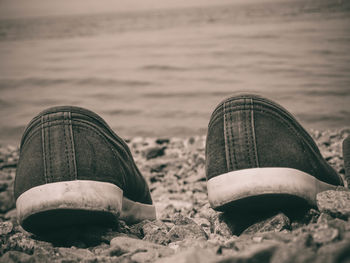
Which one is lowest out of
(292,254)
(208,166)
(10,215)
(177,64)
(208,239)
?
(10,215)

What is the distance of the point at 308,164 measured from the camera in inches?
43.7

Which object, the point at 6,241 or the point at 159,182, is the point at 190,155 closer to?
the point at 159,182

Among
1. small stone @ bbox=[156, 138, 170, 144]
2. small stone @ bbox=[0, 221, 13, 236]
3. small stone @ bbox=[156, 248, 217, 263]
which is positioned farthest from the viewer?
small stone @ bbox=[156, 138, 170, 144]

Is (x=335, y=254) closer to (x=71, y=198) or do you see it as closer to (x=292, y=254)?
(x=292, y=254)

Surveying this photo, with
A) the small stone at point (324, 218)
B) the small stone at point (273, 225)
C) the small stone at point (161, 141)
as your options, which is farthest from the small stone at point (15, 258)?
the small stone at point (161, 141)

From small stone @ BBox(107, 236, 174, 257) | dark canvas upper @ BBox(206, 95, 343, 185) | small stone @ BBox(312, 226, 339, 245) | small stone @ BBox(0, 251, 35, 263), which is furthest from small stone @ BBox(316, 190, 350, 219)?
small stone @ BBox(0, 251, 35, 263)

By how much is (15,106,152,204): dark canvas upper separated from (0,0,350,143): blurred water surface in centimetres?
246

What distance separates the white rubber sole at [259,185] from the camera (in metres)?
0.97

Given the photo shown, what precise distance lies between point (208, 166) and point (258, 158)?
16 centimetres

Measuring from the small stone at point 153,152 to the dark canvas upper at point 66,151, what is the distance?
1.66 meters

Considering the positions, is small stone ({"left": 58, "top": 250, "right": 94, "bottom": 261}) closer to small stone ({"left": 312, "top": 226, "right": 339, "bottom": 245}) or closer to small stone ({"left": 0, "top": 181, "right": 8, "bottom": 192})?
small stone ({"left": 312, "top": 226, "right": 339, "bottom": 245})

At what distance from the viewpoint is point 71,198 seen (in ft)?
3.21

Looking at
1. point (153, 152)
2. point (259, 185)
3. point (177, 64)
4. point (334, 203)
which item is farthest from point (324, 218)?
point (177, 64)

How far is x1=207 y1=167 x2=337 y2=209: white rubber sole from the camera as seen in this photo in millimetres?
972
